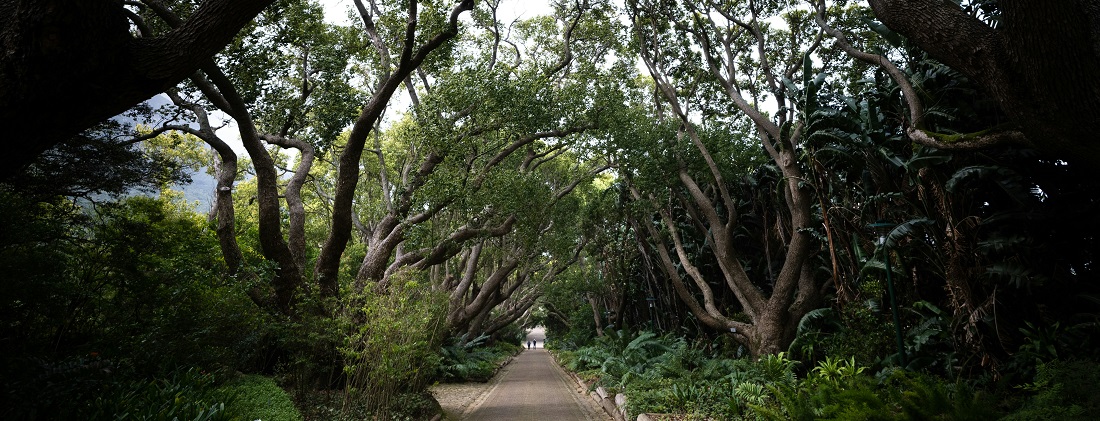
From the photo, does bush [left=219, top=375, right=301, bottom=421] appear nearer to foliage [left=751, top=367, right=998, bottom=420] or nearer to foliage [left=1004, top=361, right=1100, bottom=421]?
foliage [left=751, top=367, right=998, bottom=420]

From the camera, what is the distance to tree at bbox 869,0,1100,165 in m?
2.96

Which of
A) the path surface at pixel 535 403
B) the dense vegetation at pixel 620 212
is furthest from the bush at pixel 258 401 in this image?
the path surface at pixel 535 403

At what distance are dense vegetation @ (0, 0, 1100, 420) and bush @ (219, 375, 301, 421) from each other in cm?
4

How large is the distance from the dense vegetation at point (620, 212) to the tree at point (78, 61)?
26 centimetres

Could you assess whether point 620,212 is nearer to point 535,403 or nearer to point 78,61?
point 535,403

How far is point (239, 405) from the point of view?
211 inches

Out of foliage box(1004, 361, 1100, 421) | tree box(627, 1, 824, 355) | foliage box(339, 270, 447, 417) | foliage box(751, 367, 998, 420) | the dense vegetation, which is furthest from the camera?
tree box(627, 1, 824, 355)

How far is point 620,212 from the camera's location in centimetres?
1477

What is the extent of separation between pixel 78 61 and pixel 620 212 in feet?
41.2

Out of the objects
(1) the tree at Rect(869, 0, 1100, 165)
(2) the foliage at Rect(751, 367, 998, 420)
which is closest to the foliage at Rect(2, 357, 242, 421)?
(2) the foliage at Rect(751, 367, 998, 420)

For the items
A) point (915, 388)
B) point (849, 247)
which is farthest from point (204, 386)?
point (849, 247)

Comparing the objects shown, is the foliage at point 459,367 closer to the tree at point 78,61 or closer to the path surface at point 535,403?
the path surface at point 535,403

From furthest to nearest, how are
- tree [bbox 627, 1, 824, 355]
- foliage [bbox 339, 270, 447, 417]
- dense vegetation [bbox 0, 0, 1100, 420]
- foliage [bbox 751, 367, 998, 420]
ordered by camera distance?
tree [bbox 627, 1, 824, 355], foliage [bbox 339, 270, 447, 417], dense vegetation [bbox 0, 0, 1100, 420], foliage [bbox 751, 367, 998, 420]

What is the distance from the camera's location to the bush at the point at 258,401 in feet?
17.3
